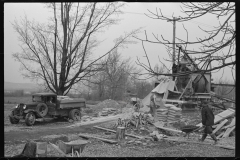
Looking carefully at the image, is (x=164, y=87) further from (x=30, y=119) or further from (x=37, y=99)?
(x=30, y=119)

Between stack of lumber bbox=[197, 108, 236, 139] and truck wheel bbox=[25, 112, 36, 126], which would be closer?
stack of lumber bbox=[197, 108, 236, 139]

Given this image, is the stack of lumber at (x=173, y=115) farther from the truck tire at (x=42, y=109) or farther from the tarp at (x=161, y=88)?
the truck tire at (x=42, y=109)

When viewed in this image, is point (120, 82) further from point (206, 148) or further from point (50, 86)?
point (206, 148)

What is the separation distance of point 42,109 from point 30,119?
812 mm

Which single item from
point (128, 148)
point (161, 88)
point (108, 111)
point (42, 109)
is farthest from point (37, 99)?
point (161, 88)

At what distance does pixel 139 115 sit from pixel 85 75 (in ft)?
10.3

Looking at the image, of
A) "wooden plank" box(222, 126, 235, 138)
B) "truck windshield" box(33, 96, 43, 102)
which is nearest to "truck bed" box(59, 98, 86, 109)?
"truck windshield" box(33, 96, 43, 102)

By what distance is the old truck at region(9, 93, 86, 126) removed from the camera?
11.1 m

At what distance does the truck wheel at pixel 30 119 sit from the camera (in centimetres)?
1078

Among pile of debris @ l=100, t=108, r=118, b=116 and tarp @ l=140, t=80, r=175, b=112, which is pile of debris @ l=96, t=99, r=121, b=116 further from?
tarp @ l=140, t=80, r=175, b=112

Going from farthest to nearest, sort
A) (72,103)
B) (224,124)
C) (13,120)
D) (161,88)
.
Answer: (161,88) < (72,103) < (13,120) < (224,124)

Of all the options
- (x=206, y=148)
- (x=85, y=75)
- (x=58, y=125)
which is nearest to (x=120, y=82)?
(x=85, y=75)

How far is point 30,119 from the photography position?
1089 cm

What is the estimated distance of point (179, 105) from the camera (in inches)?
572
